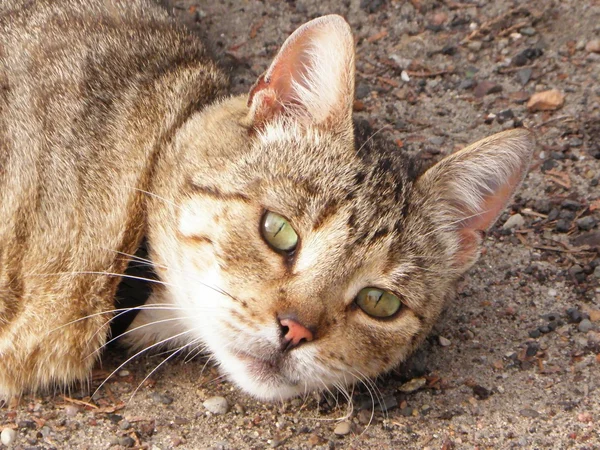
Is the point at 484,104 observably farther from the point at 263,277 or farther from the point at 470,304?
the point at 263,277

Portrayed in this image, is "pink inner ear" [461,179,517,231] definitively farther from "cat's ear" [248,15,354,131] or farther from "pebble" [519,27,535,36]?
"pebble" [519,27,535,36]

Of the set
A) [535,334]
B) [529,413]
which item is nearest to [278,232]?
[529,413]

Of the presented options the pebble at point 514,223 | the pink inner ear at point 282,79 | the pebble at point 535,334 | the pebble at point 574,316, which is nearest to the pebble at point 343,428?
the pebble at point 535,334

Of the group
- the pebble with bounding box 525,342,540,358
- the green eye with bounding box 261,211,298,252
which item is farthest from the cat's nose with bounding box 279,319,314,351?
the pebble with bounding box 525,342,540,358

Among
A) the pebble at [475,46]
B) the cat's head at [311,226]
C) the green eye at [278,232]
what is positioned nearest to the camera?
the cat's head at [311,226]

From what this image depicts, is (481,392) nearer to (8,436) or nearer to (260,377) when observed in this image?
(260,377)

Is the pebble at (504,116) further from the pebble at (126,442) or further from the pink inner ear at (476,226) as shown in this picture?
the pebble at (126,442)
